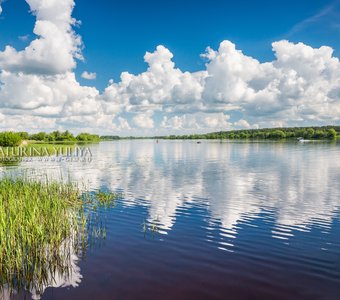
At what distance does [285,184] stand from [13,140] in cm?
10134

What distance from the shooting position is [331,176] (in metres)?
43.2

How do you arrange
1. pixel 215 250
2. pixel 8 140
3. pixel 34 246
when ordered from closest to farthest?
pixel 34 246 → pixel 215 250 → pixel 8 140

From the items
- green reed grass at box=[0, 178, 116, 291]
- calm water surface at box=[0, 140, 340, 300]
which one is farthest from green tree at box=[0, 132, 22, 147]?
green reed grass at box=[0, 178, 116, 291]

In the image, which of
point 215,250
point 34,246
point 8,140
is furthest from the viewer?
point 8,140

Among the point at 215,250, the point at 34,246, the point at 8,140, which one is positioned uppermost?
the point at 8,140

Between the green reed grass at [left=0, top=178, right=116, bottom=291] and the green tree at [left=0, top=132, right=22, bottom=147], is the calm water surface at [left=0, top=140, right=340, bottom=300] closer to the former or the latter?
the green reed grass at [left=0, top=178, right=116, bottom=291]

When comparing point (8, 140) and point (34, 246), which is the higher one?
point (8, 140)

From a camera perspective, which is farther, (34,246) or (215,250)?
(215,250)

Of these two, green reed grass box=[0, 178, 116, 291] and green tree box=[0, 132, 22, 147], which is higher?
green tree box=[0, 132, 22, 147]

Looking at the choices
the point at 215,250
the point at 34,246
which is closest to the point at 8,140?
the point at 34,246

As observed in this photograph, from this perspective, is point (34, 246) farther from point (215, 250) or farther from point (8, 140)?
point (8, 140)

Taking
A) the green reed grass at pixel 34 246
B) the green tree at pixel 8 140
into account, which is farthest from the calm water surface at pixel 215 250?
the green tree at pixel 8 140

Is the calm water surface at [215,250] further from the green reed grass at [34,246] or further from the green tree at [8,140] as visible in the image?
the green tree at [8,140]

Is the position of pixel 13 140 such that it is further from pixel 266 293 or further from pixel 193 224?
pixel 266 293
